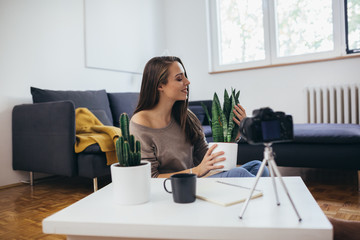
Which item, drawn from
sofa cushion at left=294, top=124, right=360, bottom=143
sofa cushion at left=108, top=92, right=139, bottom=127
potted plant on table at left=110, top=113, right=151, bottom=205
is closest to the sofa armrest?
sofa cushion at left=108, top=92, right=139, bottom=127

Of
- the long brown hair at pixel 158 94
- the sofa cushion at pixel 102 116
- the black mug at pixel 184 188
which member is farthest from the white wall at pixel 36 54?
the black mug at pixel 184 188

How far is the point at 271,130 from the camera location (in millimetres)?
640

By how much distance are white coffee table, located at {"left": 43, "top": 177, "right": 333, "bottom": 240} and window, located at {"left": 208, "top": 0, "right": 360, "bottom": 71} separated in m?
3.53

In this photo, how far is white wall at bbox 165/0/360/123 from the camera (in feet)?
12.4

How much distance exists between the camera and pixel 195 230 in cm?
64

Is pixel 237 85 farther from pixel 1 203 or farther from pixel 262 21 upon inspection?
pixel 1 203

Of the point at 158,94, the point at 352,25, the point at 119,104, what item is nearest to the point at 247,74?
the point at 352,25

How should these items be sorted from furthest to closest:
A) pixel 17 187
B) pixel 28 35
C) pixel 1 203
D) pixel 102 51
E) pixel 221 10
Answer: pixel 221 10 → pixel 102 51 → pixel 28 35 → pixel 17 187 → pixel 1 203

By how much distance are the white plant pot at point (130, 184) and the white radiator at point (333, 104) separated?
3.41 meters

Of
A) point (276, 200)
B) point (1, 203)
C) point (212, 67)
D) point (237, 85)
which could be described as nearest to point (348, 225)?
→ point (276, 200)

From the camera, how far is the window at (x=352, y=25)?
12.0ft

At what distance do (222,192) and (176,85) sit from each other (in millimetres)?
625

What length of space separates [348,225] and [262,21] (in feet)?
12.3

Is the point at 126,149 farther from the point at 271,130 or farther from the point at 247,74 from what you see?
the point at 247,74
